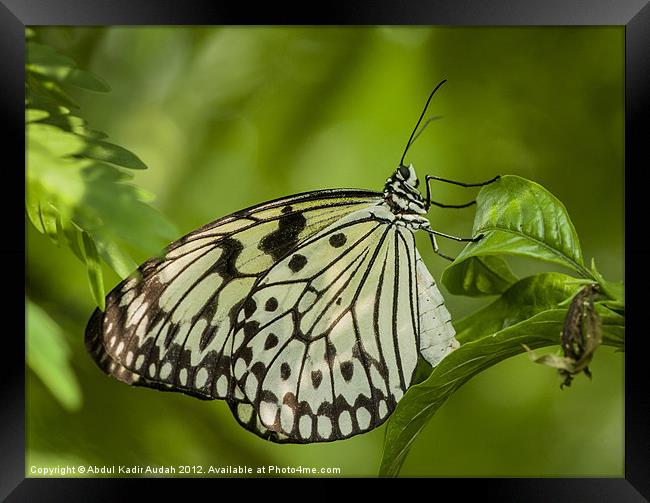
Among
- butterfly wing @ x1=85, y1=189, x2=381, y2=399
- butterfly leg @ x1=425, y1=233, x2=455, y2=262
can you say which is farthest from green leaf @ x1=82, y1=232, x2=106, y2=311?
butterfly leg @ x1=425, y1=233, x2=455, y2=262

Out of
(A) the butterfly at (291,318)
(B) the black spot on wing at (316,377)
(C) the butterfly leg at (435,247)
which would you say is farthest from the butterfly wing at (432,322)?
(B) the black spot on wing at (316,377)

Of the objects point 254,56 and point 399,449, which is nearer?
point 399,449

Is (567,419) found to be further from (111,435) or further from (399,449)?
(111,435)

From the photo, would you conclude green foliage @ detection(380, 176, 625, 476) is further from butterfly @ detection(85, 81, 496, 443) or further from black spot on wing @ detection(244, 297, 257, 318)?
black spot on wing @ detection(244, 297, 257, 318)

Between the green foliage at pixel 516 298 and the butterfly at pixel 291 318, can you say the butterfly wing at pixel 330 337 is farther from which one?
the green foliage at pixel 516 298

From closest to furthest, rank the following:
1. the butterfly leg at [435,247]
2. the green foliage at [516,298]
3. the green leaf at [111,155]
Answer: the green leaf at [111,155]
the green foliage at [516,298]
the butterfly leg at [435,247]
